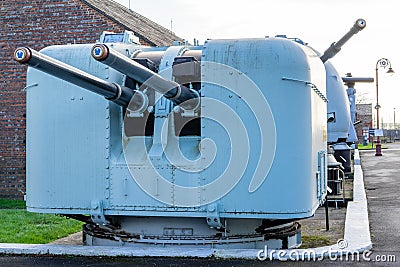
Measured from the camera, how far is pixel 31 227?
34.4 ft

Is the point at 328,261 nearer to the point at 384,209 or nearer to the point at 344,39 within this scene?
the point at 384,209

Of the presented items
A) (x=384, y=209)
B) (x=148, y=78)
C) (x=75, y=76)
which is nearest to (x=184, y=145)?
(x=148, y=78)

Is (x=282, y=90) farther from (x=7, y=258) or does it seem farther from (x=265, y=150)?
(x=7, y=258)

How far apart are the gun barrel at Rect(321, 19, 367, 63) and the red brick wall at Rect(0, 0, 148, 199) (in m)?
5.33

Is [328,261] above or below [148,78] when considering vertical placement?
below

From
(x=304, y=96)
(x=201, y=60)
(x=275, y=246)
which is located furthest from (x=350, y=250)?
(x=201, y=60)

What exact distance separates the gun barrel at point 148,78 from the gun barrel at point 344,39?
3.89 metres

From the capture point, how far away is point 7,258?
670cm

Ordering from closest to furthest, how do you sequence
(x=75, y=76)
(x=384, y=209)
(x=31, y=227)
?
(x=75, y=76), (x=31, y=227), (x=384, y=209)

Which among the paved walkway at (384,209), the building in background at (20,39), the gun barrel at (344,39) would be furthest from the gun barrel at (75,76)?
the building in background at (20,39)

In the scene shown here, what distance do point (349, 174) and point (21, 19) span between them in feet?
30.4

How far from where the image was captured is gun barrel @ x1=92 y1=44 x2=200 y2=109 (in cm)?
545

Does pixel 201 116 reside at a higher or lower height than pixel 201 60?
lower

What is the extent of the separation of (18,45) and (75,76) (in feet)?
30.8
